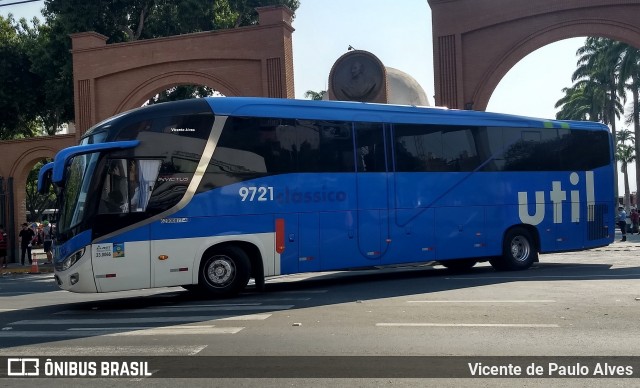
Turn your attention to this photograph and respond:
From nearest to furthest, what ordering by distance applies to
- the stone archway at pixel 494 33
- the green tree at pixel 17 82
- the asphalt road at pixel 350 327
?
the asphalt road at pixel 350 327, the stone archway at pixel 494 33, the green tree at pixel 17 82

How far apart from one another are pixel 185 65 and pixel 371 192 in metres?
15.6

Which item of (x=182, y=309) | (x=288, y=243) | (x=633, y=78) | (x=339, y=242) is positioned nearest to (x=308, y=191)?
(x=288, y=243)

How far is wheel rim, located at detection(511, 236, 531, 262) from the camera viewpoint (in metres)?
17.5

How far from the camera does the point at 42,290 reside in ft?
56.0

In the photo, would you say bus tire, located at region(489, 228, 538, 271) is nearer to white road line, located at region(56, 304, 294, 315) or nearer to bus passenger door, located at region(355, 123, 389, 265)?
bus passenger door, located at region(355, 123, 389, 265)

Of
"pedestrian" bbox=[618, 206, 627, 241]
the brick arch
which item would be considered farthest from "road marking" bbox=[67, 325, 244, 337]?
"pedestrian" bbox=[618, 206, 627, 241]

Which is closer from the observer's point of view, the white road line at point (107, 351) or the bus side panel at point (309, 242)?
the white road line at point (107, 351)

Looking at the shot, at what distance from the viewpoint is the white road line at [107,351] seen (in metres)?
8.03

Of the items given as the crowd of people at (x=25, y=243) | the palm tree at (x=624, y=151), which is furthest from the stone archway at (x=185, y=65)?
the palm tree at (x=624, y=151)

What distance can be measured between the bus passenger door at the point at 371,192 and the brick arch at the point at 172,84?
43.3 feet

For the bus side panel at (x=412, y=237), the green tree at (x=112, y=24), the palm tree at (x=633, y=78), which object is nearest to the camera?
the bus side panel at (x=412, y=237)

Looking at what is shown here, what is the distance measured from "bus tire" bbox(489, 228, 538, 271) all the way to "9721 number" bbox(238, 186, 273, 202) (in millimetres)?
6489

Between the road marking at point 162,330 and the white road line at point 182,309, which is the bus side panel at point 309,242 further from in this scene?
the road marking at point 162,330

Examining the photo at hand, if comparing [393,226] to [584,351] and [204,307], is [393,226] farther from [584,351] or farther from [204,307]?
[584,351]
